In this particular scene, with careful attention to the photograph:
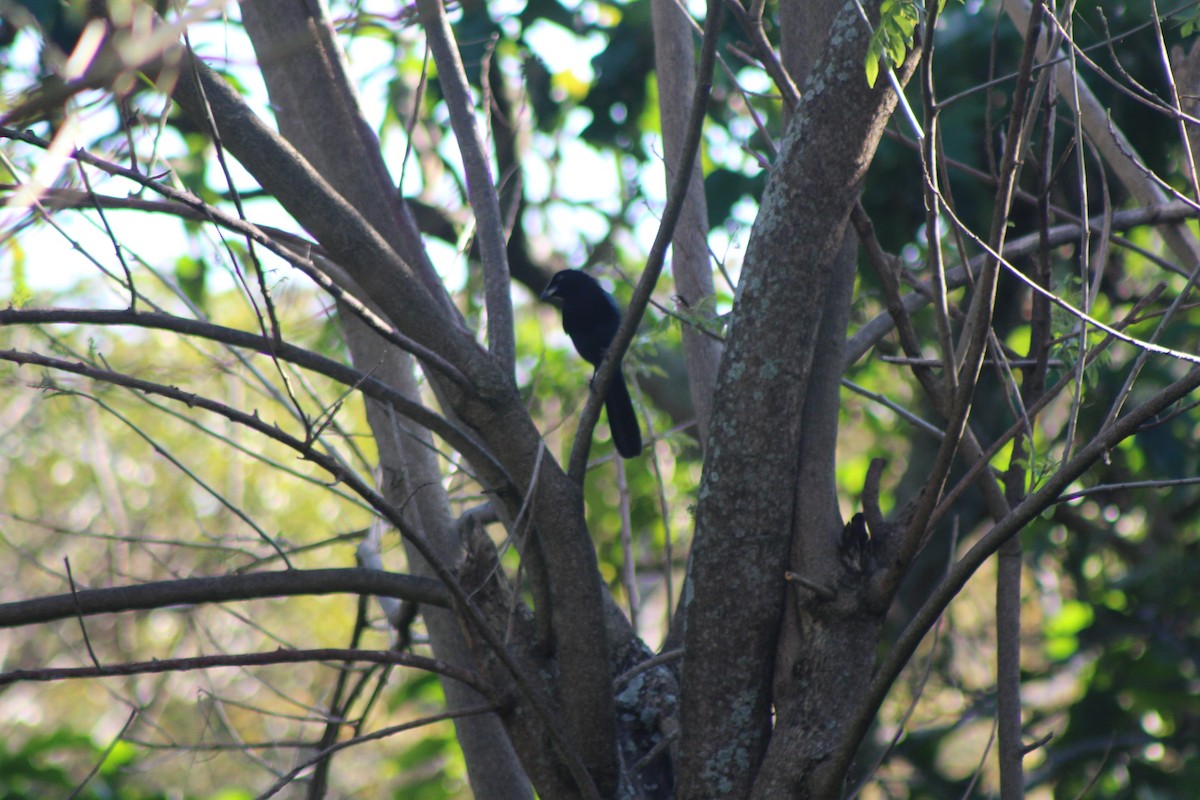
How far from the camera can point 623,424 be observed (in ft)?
11.7

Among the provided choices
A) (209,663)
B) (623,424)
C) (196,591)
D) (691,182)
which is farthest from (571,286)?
(209,663)

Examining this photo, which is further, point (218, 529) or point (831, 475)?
point (218, 529)

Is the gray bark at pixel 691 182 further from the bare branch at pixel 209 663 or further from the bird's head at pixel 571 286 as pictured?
the bird's head at pixel 571 286

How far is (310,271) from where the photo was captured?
1.86 meters

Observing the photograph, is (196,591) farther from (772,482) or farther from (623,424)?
(623,424)

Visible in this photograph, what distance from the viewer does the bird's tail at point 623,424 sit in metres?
3.52

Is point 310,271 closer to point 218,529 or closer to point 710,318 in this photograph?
point 710,318

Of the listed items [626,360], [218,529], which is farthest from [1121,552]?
[218,529]

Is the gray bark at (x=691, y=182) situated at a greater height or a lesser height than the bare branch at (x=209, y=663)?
greater

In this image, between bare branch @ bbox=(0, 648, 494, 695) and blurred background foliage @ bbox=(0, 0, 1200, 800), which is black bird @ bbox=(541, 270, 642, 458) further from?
bare branch @ bbox=(0, 648, 494, 695)

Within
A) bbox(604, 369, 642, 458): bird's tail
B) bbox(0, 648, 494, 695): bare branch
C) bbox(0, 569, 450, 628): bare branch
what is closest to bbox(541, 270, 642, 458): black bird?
bbox(604, 369, 642, 458): bird's tail

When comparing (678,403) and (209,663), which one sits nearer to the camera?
(209,663)

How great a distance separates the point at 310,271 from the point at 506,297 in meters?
0.74

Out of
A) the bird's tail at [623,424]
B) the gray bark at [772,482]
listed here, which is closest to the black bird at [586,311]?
the bird's tail at [623,424]
